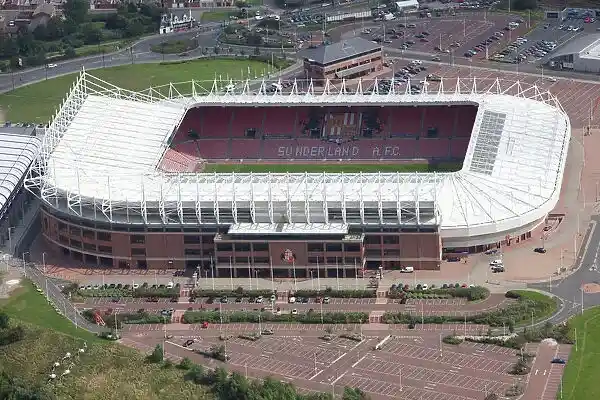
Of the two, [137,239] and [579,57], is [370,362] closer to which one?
[137,239]

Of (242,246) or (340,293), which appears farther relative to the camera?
(242,246)

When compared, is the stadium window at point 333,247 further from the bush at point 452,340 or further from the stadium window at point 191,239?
the bush at point 452,340

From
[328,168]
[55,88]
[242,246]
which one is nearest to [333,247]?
[242,246]

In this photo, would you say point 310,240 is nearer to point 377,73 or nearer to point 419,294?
point 419,294

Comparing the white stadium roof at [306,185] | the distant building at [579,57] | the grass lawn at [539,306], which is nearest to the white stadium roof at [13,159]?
the white stadium roof at [306,185]

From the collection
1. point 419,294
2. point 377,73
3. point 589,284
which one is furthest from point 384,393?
point 377,73

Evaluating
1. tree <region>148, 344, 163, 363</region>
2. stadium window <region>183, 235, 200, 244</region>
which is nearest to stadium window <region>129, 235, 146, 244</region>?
stadium window <region>183, 235, 200, 244</region>

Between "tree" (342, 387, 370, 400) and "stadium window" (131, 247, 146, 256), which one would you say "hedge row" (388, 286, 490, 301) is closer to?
"tree" (342, 387, 370, 400)
